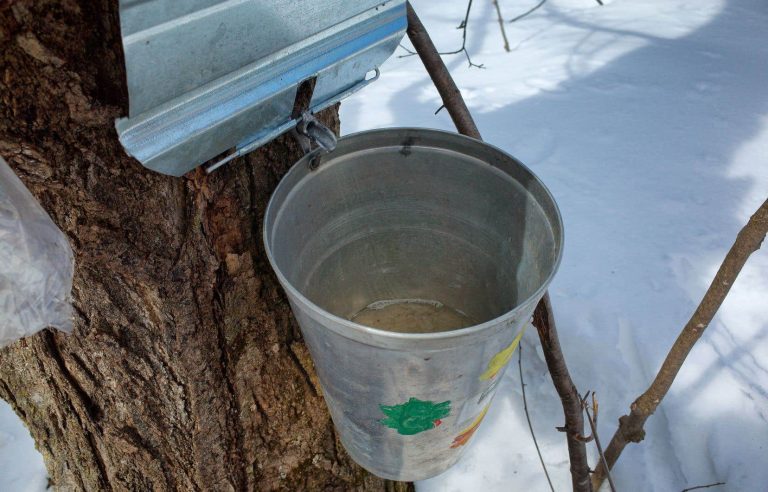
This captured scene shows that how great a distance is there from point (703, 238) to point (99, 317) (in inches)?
76.7

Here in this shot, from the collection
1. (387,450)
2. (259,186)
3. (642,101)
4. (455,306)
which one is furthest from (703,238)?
(259,186)

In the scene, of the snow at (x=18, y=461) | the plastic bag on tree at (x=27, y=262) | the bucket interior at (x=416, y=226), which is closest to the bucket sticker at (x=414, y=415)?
the bucket interior at (x=416, y=226)

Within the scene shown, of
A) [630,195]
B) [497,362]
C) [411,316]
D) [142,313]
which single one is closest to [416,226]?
[411,316]

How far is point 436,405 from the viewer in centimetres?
80

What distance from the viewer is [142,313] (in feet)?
2.80

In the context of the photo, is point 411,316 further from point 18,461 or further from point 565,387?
point 18,461

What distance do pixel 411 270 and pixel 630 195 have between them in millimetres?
1368

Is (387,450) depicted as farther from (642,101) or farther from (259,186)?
(642,101)

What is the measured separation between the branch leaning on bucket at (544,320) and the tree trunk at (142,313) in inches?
9.2

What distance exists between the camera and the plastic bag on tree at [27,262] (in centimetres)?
68

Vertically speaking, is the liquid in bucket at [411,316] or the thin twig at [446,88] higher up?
the thin twig at [446,88]

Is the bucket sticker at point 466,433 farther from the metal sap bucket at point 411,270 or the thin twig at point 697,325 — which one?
the thin twig at point 697,325

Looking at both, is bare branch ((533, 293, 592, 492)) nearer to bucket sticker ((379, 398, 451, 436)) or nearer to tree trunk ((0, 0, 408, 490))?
bucket sticker ((379, 398, 451, 436))

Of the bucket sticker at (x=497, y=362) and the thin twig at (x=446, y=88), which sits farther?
the thin twig at (x=446, y=88)
